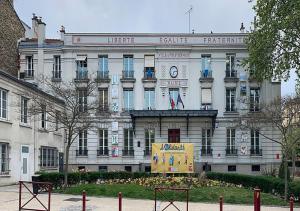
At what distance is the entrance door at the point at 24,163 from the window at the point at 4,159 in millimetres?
2516

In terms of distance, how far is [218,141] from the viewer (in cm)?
4519

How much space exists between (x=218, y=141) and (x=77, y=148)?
12.7 m

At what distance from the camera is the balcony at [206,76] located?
4534 centimetres

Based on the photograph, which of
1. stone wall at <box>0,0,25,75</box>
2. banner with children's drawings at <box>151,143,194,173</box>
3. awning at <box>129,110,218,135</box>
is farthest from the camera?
awning at <box>129,110,218,135</box>

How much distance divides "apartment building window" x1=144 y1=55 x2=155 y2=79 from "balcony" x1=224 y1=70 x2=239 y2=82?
262 inches

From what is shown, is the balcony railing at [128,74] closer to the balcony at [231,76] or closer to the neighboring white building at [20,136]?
the neighboring white building at [20,136]

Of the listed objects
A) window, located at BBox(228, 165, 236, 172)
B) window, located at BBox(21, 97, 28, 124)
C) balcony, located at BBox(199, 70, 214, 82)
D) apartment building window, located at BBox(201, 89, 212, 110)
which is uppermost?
balcony, located at BBox(199, 70, 214, 82)

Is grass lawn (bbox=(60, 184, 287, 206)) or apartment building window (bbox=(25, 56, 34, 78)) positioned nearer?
grass lawn (bbox=(60, 184, 287, 206))

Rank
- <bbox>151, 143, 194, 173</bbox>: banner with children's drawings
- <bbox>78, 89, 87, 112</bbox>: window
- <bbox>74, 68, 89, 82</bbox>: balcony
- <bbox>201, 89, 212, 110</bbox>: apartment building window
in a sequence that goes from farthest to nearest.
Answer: <bbox>201, 89, 212, 110</bbox>: apartment building window < <bbox>74, 68, 89, 82</bbox>: balcony < <bbox>151, 143, 194, 173</bbox>: banner with children's drawings < <bbox>78, 89, 87, 112</bbox>: window

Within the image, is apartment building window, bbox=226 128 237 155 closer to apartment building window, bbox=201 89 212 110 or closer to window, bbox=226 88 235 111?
window, bbox=226 88 235 111

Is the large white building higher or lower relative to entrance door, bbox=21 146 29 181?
higher

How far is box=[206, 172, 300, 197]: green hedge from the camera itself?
24.7 meters

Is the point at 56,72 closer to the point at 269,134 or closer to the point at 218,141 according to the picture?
the point at 218,141

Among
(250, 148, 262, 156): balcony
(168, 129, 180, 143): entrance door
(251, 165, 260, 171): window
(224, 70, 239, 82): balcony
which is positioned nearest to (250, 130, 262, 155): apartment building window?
(250, 148, 262, 156): balcony
